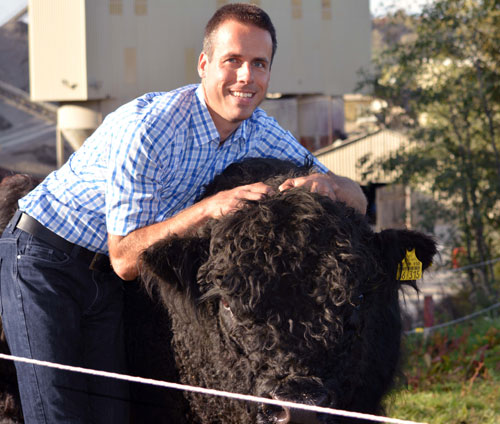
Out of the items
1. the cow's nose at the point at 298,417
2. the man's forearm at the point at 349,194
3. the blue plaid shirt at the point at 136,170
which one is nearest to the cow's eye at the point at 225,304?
the blue plaid shirt at the point at 136,170

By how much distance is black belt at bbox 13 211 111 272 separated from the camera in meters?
3.42

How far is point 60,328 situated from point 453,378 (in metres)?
5.24

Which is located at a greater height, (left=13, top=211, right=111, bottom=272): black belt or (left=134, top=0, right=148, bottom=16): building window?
(left=134, top=0, right=148, bottom=16): building window

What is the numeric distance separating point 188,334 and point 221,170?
A: 2.98 feet

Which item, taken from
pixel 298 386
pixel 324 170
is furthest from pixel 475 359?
pixel 298 386

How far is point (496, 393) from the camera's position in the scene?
21.5ft

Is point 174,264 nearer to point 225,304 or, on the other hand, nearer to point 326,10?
point 225,304

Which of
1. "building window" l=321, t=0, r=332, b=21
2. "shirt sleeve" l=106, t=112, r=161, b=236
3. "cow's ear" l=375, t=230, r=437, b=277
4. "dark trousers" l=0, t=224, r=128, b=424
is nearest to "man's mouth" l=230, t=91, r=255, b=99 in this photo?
"shirt sleeve" l=106, t=112, r=161, b=236

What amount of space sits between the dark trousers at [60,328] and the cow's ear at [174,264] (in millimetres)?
352

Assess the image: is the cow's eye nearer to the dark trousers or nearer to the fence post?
the dark trousers

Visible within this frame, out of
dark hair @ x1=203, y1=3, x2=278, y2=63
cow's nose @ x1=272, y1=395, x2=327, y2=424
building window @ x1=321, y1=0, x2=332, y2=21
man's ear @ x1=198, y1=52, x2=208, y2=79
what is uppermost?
building window @ x1=321, y1=0, x2=332, y2=21

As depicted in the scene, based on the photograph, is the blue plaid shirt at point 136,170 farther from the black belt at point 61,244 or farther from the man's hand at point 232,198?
the man's hand at point 232,198

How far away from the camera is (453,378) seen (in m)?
7.38

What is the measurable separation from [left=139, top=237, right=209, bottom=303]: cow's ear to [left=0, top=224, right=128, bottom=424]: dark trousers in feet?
1.15
